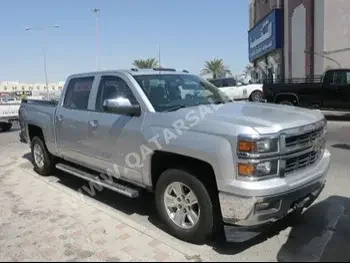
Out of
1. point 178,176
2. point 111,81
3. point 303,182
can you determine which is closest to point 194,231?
point 178,176

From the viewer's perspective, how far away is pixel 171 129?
4.30m

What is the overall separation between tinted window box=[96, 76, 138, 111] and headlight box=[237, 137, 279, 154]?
1742 mm

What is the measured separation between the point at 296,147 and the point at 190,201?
1243 mm

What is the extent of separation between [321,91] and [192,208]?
1269 cm

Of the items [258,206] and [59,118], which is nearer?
[258,206]

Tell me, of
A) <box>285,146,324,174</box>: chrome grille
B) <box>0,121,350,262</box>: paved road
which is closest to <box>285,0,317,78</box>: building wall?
<box>0,121,350,262</box>: paved road

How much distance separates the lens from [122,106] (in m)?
4.69

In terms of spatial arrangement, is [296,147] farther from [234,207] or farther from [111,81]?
[111,81]

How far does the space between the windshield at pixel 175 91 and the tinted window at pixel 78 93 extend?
3.80ft

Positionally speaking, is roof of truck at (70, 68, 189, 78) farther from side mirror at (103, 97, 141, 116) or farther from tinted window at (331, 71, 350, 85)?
tinted window at (331, 71, 350, 85)

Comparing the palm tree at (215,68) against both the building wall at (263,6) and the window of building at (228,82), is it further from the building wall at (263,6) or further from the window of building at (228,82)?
the window of building at (228,82)

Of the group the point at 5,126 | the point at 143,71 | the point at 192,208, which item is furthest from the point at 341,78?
the point at 5,126

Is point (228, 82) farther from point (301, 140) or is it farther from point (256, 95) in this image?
point (301, 140)

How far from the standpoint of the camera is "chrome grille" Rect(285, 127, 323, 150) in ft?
12.5
